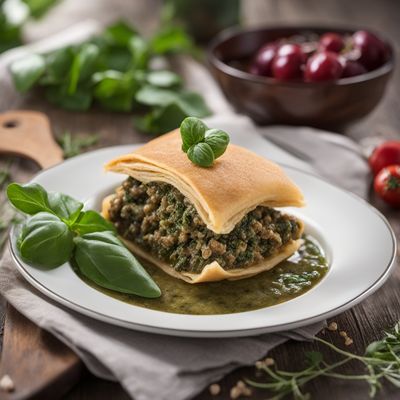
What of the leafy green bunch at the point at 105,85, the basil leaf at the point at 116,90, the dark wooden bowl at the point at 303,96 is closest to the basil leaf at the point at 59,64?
the leafy green bunch at the point at 105,85

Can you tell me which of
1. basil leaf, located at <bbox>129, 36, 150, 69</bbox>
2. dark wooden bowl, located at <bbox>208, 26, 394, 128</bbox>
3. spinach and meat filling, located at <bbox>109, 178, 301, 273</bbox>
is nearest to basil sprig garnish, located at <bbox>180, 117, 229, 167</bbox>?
spinach and meat filling, located at <bbox>109, 178, 301, 273</bbox>

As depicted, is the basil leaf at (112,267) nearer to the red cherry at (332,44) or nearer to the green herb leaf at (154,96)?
the green herb leaf at (154,96)

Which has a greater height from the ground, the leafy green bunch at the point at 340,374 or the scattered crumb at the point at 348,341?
the leafy green bunch at the point at 340,374

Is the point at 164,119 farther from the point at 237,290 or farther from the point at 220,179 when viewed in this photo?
the point at 237,290

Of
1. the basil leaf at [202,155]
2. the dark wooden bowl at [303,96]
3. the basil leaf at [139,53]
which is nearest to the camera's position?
the basil leaf at [202,155]

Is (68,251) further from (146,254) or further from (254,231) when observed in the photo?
(254,231)

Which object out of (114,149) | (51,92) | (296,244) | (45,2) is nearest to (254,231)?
(296,244)

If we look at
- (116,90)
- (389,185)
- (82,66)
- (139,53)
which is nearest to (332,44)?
(389,185)

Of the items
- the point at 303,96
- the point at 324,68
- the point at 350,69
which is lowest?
the point at 303,96
